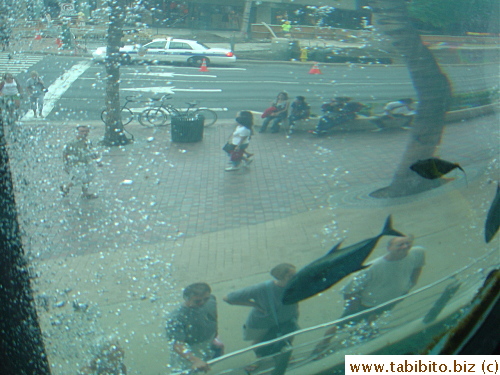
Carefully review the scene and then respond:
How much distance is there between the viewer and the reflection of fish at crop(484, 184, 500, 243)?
0.86 metres

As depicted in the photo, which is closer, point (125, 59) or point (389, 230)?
point (125, 59)

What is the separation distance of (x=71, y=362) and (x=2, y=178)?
272mm

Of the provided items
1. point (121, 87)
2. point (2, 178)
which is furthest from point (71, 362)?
point (121, 87)

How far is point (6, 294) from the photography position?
60 centimetres

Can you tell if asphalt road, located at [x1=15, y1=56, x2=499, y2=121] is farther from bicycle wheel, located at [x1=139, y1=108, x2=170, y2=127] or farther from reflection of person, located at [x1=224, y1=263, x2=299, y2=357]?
reflection of person, located at [x1=224, y1=263, x2=299, y2=357]

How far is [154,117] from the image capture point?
1.93 ft

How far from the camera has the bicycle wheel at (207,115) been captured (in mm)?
626

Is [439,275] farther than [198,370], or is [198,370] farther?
[439,275]

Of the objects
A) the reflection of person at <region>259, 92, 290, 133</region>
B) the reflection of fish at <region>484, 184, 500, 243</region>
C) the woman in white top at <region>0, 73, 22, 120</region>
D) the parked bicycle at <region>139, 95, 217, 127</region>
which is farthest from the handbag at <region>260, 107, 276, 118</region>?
the reflection of fish at <region>484, 184, 500, 243</region>

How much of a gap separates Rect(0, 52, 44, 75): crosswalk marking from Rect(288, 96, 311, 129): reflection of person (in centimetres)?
34

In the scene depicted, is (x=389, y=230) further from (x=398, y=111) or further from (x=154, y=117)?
Result: (x=154, y=117)

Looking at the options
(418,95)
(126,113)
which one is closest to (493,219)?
(418,95)

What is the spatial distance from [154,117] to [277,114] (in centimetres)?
17

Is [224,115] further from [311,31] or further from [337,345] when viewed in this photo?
[337,345]
